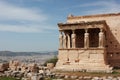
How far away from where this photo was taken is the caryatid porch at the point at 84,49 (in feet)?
115

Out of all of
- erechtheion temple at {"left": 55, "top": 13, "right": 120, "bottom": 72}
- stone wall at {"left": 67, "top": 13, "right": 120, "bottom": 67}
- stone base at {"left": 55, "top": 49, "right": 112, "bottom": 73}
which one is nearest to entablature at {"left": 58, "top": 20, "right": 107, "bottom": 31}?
erechtheion temple at {"left": 55, "top": 13, "right": 120, "bottom": 72}

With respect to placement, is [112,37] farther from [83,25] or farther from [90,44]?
[83,25]

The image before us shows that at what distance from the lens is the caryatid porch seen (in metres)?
35.2

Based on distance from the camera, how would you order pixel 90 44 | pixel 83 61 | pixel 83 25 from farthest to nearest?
pixel 90 44, pixel 83 25, pixel 83 61

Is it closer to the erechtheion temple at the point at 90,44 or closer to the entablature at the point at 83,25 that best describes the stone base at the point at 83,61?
the erechtheion temple at the point at 90,44

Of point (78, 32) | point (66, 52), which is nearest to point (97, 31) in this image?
point (78, 32)

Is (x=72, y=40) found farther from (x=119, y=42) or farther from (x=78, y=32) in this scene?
(x=119, y=42)

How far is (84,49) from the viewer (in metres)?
36.2

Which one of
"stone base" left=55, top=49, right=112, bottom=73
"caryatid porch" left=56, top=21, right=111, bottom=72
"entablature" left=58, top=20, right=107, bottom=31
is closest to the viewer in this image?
"stone base" left=55, top=49, right=112, bottom=73

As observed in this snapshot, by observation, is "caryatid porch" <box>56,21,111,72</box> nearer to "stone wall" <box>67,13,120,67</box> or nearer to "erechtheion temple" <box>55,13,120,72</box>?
"erechtheion temple" <box>55,13,120,72</box>

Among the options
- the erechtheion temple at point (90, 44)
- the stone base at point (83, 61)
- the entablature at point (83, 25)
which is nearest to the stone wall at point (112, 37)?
the erechtheion temple at point (90, 44)

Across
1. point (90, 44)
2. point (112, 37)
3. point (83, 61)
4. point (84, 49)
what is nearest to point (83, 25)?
point (84, 49)

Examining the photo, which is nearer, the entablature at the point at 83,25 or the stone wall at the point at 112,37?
the entablature at the point at 83,25

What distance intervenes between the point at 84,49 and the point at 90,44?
3896 millimetres
